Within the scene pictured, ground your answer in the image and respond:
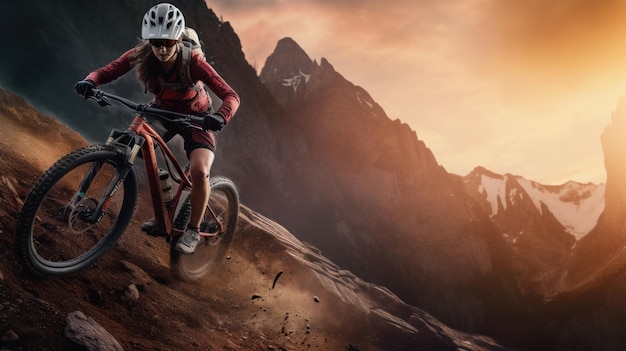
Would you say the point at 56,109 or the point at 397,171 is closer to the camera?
the point at 56,109

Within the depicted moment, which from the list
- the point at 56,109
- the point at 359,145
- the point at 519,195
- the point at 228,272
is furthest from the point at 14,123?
the point at 519,195

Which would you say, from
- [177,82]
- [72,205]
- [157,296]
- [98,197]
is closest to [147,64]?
[177,82]

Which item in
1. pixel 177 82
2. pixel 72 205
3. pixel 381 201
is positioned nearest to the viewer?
pixel 72 205

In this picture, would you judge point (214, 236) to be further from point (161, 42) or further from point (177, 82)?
point (161, 42)

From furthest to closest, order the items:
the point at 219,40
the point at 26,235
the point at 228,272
A: 1. the point at 219,40
2. the point at 228,272
3. the point at 26,235

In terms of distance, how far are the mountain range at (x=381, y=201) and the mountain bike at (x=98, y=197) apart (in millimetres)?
30123

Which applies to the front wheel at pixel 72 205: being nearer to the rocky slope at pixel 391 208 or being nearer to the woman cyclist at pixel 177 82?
the woman cyclist at pixel 177 82

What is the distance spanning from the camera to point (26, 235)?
411cm

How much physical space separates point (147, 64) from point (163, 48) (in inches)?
19.9

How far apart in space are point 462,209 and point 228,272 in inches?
3858

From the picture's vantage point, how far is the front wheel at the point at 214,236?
6965 mm

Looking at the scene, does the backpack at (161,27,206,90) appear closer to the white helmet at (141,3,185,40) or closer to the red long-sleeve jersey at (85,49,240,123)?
the red long-sleeve jersey at (85,49,240,123)

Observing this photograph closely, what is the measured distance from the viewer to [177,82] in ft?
17.4

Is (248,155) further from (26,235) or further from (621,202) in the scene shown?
(621,202)
